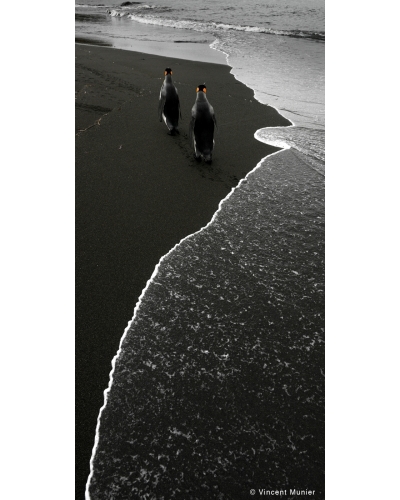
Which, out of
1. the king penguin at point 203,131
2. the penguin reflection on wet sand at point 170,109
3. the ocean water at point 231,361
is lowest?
the ocean water at point 231,361

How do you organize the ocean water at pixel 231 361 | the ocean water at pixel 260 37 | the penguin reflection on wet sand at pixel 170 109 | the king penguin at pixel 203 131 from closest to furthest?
1. the ocean water at pixel 231 361
2. the king penguin at pixel 203 131
3. the penguin reflection on wet sand at pixel 170 109
4. the ocean water at pixel 260 37

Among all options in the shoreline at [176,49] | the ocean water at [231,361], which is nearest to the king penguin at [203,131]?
the ocean water at [231,361]

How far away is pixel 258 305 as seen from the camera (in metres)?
2.23

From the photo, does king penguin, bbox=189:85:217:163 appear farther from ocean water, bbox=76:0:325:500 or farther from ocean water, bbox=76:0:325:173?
ocean water, bbox=76:0:325:173

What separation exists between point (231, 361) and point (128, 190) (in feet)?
5.74

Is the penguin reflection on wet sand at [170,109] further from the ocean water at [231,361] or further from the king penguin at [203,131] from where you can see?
the ocean water at [231,361]

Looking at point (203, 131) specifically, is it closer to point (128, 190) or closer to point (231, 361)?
point (128, 190)

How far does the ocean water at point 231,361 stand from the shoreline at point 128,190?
9 cm

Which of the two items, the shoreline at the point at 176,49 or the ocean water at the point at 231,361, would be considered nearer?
the ocean water at the point at 231,361

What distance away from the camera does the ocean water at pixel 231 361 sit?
1534mm

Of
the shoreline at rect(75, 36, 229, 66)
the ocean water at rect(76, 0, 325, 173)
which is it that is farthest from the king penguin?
the shoreline at rect(75, 36, 229, 66)

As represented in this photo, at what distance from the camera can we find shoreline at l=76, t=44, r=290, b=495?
2037mm

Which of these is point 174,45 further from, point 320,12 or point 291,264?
point 291,264

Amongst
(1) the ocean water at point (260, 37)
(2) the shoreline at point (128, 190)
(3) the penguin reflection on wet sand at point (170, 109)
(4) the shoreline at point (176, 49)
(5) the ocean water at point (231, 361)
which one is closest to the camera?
(5) the ocean water at point (231, 361)
